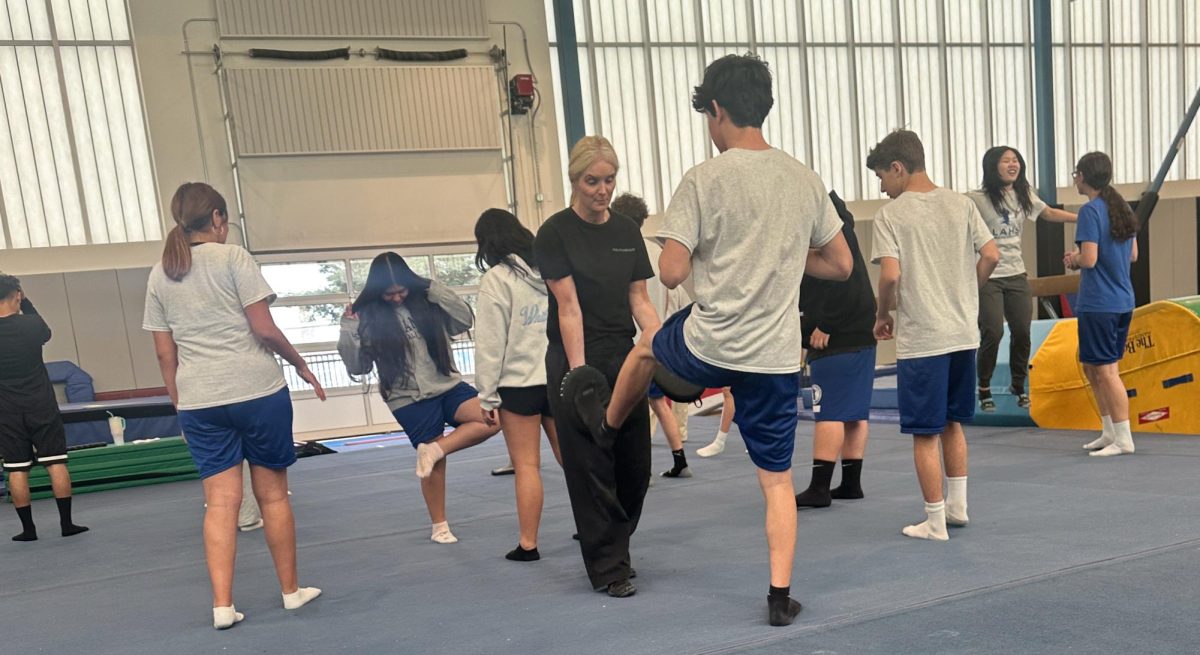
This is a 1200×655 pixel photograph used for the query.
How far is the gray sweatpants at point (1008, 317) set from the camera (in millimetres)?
4980

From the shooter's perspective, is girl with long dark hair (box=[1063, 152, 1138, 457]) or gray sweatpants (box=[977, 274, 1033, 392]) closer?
girl with long dark hair (box=[1063, 152, 1138, 457])

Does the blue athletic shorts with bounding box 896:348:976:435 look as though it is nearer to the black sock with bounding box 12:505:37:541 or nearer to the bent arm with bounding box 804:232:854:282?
the bent arm with bounding box 804:232:854:282

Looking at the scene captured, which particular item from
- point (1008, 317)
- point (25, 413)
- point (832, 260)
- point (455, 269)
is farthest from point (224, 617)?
point (455, 269)

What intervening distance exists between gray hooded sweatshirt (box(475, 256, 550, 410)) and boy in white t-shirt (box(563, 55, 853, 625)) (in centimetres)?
86

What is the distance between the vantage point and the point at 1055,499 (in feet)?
11.0

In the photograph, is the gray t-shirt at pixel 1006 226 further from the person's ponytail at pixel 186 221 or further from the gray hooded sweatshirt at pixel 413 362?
the person's ponytail at pixel 186 221

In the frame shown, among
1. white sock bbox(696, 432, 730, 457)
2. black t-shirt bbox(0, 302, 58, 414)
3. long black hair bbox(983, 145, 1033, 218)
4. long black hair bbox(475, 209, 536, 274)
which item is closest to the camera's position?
long black hair bbox(475, 209, 536, 274)

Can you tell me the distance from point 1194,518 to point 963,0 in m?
10.8

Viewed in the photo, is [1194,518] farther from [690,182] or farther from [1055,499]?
[690,182]

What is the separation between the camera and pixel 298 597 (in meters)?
2.81

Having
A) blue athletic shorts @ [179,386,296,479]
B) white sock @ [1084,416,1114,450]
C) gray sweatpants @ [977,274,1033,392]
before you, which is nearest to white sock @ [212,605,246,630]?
blue athletic shorts @ [179,386,296,479]

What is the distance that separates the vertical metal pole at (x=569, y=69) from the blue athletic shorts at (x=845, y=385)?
592 centimetres

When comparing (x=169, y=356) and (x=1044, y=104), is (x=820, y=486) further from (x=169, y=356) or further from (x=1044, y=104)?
(x=1044, y=104)

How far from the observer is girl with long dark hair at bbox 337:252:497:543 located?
3449 millimetres
